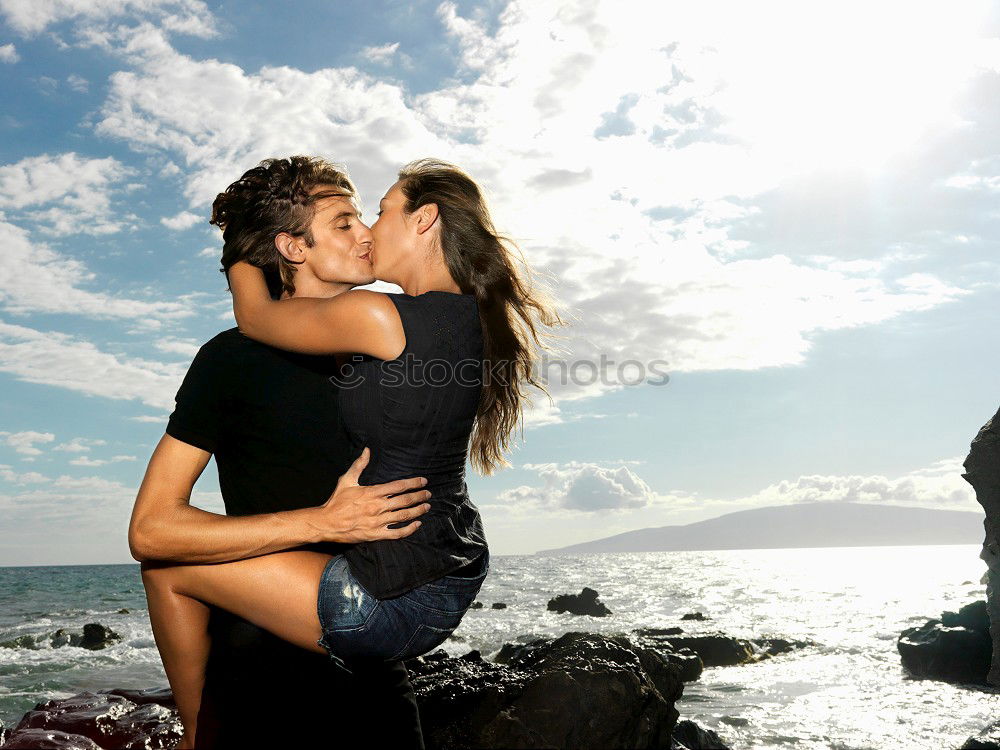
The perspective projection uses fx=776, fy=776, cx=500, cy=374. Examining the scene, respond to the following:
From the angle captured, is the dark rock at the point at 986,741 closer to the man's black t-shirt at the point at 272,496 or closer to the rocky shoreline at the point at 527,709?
the rocky shoreline at the point at 527,709

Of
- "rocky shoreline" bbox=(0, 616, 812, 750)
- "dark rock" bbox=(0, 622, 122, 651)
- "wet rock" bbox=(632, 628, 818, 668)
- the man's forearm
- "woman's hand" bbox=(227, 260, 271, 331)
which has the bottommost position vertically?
"wet rock" bbox=(632, 628, 818, 668)

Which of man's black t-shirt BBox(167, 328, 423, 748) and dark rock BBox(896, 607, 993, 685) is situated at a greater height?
man's black t-shirt BBox(167, 328, 423, 748)

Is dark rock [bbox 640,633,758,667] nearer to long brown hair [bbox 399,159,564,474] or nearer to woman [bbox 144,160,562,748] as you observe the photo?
long brown hair [bbox 399,159,564,474]

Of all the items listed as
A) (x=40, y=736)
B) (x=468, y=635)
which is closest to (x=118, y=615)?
(x=468, y=635)

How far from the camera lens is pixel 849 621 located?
2761 centimetres

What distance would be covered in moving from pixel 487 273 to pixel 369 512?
4.13ft

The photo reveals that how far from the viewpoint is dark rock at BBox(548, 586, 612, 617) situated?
1144 inches

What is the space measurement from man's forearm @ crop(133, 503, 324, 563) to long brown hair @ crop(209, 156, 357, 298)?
1364mm

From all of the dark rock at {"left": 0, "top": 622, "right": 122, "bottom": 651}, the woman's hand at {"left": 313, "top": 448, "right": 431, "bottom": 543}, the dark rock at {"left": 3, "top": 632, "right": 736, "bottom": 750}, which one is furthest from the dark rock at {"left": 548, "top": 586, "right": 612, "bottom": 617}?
the woman's hand at {"left": 313, "top": 448, "right": 431, "bottom": 543}

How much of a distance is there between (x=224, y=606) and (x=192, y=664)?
0.38 m

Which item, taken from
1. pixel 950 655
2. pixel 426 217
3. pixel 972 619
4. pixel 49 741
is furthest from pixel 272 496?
pixel 972 619

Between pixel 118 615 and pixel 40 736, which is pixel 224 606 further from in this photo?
pixel 118 615

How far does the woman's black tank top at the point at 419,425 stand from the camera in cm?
280

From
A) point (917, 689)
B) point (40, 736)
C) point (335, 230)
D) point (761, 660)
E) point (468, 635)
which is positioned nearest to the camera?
point (335, 230)
